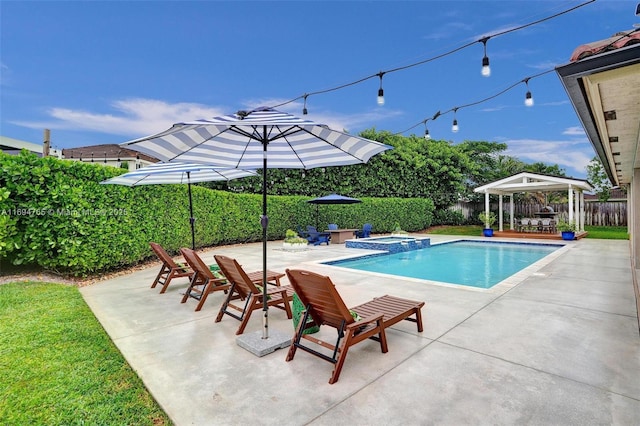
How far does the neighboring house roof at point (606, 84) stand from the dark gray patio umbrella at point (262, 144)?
2026 millimetres

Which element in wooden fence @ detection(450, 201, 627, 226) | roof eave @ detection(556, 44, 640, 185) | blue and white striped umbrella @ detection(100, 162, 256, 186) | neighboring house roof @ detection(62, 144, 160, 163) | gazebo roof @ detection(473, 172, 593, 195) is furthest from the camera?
neighboring house roof @ detection(62, 144, 160, 163)

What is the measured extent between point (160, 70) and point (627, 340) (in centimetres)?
3278

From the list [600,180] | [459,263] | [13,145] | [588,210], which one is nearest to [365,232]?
[459,263]

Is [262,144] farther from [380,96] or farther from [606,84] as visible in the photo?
[380,96]

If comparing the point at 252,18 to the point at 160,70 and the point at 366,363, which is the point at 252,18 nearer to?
the point at 160,70

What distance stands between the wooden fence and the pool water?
11664 mm

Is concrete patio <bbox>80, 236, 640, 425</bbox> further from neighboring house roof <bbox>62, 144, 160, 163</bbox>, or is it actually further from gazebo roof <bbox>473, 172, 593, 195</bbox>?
neighboring house roof <bbox>62, 144, 160, 163</bbox>

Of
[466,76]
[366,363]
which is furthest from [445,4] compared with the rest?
[366,363]

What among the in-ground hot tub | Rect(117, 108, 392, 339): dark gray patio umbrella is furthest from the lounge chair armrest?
the in-ground hot tub

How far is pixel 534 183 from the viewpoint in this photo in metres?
19.7

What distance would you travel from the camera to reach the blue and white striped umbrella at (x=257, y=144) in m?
3.87

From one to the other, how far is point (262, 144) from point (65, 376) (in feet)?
11.4

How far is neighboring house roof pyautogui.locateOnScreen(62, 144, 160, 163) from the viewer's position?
91.4 feet

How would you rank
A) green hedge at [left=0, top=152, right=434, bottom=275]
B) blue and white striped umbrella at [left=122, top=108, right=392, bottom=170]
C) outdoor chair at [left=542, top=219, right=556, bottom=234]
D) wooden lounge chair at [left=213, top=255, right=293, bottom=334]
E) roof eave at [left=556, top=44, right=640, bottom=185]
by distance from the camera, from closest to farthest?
1. roof eave at [left=556, top=44, right=640, bottom=185]
2. blue and white striped umbrella at [left=122, top=108, right=392, bottom=170]
3. wooden lounge chair at [left=213, top=255, right=293, bottom=334]
4. green hedge at [left=0, top=152, right=434, bottom=275]
5. outdoor chair at [left=542, top=219, right=556, bottom=234]
